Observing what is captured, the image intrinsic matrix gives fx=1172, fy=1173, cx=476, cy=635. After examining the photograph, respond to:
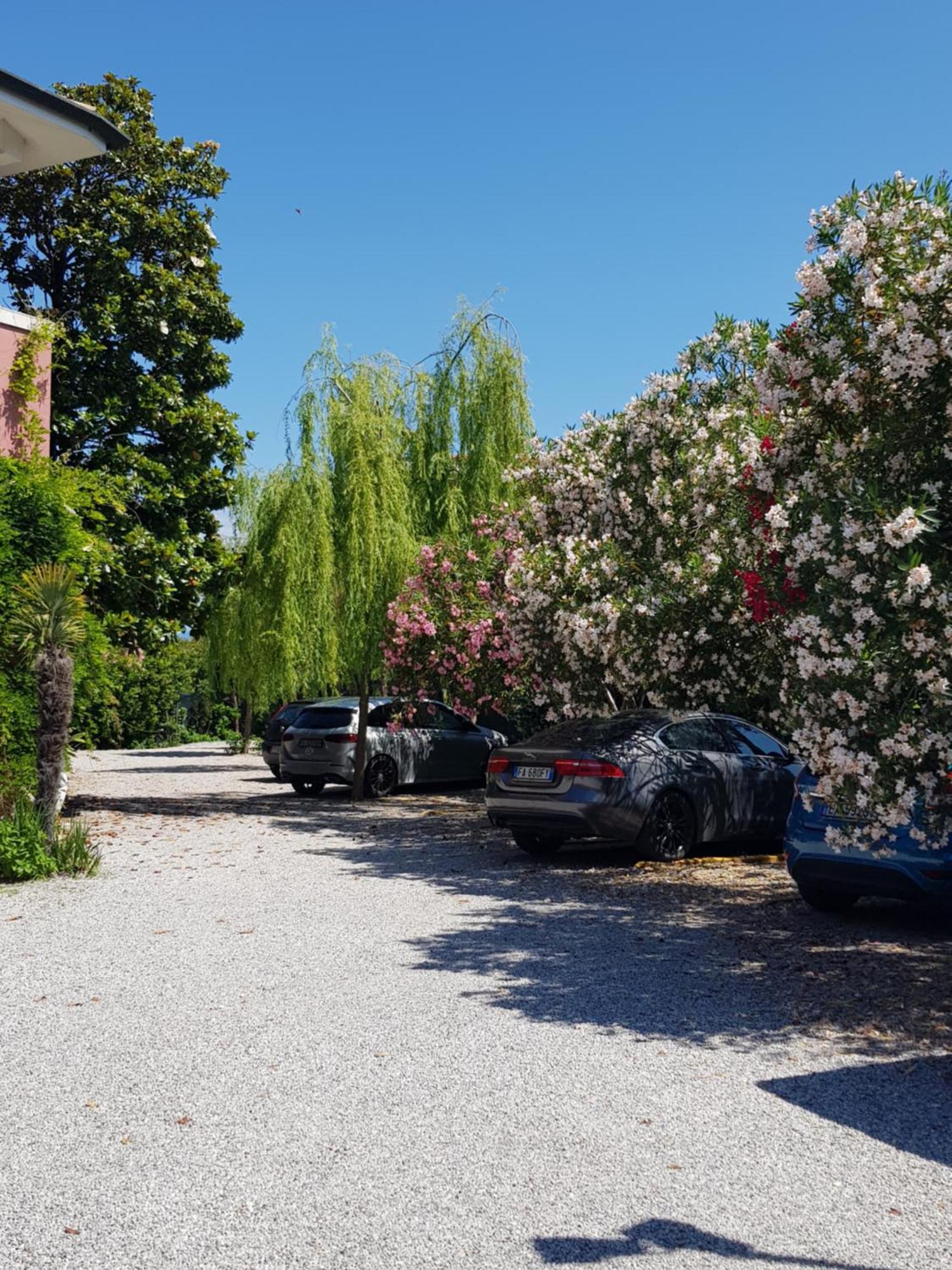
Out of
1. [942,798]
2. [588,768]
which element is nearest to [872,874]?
[942,798]

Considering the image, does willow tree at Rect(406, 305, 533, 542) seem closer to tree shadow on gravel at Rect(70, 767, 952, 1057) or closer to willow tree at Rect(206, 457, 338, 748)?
willow tree at Rect(206, 457, 338, 748)

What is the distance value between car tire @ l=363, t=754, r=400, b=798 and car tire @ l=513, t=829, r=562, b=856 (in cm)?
752

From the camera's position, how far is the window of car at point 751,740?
1270cm

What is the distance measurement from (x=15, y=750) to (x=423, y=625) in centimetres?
708

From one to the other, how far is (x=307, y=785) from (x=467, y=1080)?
1673cm

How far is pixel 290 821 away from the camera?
16.5 m

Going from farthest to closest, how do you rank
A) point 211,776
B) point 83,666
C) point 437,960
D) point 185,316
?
point 211,776, point 185,316, point 83,666, point 437,960

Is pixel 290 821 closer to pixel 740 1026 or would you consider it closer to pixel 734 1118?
pixel 740 1026

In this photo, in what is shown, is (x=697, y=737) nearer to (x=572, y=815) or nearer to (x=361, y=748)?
(x=572, y=815)

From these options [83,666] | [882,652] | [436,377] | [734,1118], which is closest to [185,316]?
[436,377]

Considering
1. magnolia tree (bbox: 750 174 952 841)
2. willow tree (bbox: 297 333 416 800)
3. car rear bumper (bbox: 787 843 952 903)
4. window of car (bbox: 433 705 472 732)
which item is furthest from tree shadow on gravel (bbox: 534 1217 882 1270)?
window of car (bbox: 433 705 472 732)

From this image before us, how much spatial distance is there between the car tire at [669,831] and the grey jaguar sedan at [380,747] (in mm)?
7866

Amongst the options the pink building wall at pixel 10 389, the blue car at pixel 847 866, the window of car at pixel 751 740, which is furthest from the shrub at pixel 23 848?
the window of car at pixel 751 740

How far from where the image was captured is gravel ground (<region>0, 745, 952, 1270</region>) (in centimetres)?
380
